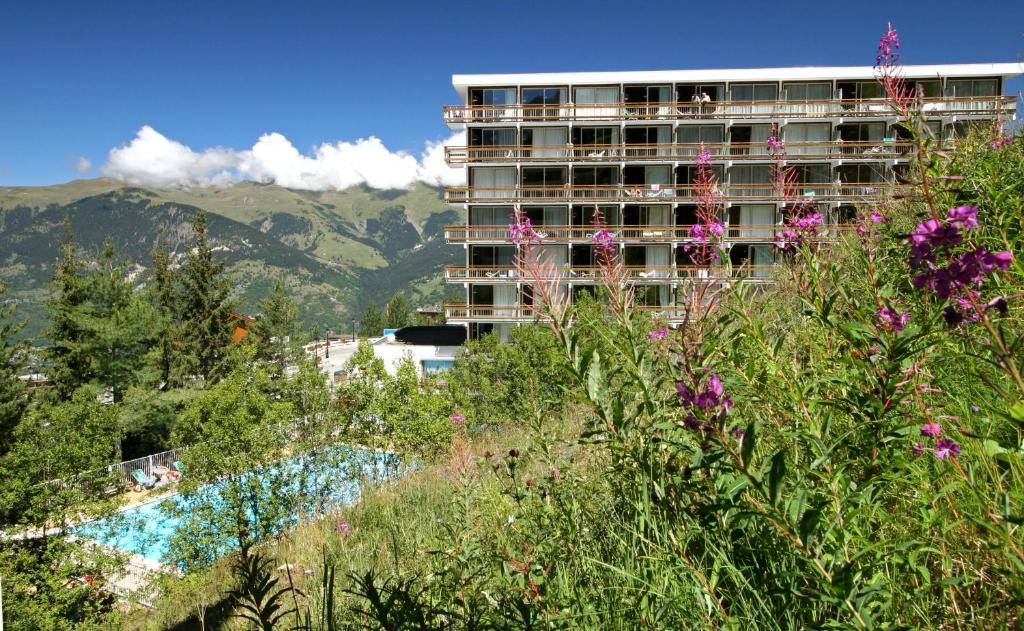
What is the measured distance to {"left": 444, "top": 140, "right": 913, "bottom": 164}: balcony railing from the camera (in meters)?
29.1

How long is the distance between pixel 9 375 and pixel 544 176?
30.2m

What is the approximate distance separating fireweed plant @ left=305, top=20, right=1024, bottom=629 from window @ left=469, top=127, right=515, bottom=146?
97.2ft

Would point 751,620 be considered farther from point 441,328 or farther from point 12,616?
point 441,328

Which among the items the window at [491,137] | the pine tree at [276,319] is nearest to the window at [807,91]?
the window at [491,137]

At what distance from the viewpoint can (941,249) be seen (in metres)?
1.31

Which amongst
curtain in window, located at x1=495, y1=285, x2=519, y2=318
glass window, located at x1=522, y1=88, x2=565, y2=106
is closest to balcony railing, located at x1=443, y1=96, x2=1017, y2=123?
glass window, located at x1=522, y1=88, x2=565, y2=106

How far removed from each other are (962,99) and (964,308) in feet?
117

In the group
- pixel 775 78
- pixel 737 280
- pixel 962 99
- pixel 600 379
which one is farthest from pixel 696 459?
pixel 962 99

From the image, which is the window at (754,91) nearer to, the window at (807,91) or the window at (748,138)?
Result: the window at (807,91)

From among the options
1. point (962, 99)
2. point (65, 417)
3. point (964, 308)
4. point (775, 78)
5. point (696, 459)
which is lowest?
point (65, 417)

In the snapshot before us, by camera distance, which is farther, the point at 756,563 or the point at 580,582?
the point at 580,582

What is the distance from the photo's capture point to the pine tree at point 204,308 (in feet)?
133

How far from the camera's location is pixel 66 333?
31.9m

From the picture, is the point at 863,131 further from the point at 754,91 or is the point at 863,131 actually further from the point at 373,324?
the point at 373,324
